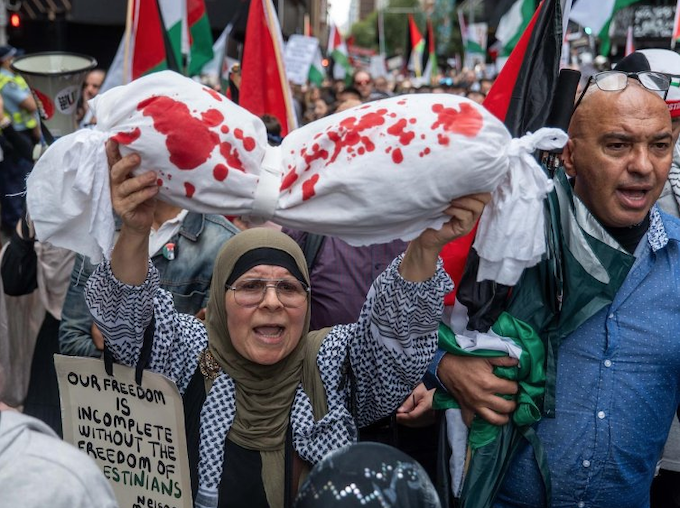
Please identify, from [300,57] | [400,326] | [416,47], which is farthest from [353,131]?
[416,47]

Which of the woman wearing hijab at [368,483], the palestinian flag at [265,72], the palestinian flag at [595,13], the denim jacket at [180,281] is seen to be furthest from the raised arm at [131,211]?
the palestinian flag at [595,13]

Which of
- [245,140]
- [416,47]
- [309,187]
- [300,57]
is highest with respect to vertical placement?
[245,140]

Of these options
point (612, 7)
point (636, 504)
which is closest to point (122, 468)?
point (636, 504)

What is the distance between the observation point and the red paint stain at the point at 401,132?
2010mm

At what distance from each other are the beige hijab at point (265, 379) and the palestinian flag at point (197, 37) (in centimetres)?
533

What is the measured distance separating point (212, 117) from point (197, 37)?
246 inches

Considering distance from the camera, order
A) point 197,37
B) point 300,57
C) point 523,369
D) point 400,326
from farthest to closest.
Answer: point 300,57 < point 197,37 < point 523,369 < point 400,326

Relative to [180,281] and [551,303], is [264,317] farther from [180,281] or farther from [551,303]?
[180,281]

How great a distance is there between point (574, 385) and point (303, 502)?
135cm

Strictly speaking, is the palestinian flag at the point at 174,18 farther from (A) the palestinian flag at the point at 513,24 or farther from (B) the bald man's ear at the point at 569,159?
(B) the bald man's ear at the point at 569,159

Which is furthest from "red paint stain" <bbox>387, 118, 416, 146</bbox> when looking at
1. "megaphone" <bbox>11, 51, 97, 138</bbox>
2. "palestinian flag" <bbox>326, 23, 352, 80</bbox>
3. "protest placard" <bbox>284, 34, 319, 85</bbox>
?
"palestinian flag" <bbox>326, 23, 352, 80</bbox>

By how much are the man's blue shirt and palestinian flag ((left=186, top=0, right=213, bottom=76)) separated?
5.82 metres

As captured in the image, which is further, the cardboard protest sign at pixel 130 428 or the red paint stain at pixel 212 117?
the cardboard protest sign at pixel 130 428

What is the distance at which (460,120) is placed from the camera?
2029 mm
